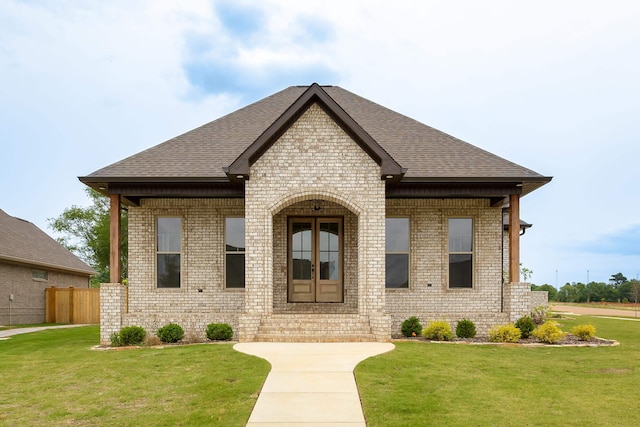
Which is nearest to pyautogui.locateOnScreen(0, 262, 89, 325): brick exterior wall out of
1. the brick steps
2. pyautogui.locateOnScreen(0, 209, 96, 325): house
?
pyautogui.locateOnScreen(0, 209, 96, 325): house

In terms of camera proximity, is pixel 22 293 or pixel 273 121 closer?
pixel 273 121

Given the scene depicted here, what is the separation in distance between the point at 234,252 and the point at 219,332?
293cm

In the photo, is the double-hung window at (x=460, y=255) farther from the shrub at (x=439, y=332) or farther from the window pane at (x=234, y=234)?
the window pane at (x=234, y=234)

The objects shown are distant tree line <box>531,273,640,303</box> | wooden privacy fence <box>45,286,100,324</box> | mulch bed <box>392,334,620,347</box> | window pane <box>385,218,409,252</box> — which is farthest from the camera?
distant tree line <box>531,273,640,303</box>

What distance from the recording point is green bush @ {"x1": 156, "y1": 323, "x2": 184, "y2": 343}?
43.0 feet

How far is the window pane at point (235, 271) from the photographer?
15242 mm

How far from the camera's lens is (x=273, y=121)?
53.6 ft

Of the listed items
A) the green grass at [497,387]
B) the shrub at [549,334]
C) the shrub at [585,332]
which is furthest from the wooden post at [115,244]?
the shrub at [585,332]

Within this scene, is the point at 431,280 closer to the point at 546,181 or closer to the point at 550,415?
the point at 546,181

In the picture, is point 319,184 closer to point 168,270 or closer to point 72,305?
point 168,270

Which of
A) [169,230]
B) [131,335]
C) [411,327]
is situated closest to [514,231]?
[411,327]

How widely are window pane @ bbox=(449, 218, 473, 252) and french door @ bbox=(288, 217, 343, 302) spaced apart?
10.6 ft

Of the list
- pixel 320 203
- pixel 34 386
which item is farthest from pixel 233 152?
pixel 34 386

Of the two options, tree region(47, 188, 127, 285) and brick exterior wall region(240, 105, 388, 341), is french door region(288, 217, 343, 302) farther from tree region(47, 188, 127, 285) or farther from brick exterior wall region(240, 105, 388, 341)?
tree region(47, 188, 127, 285)
